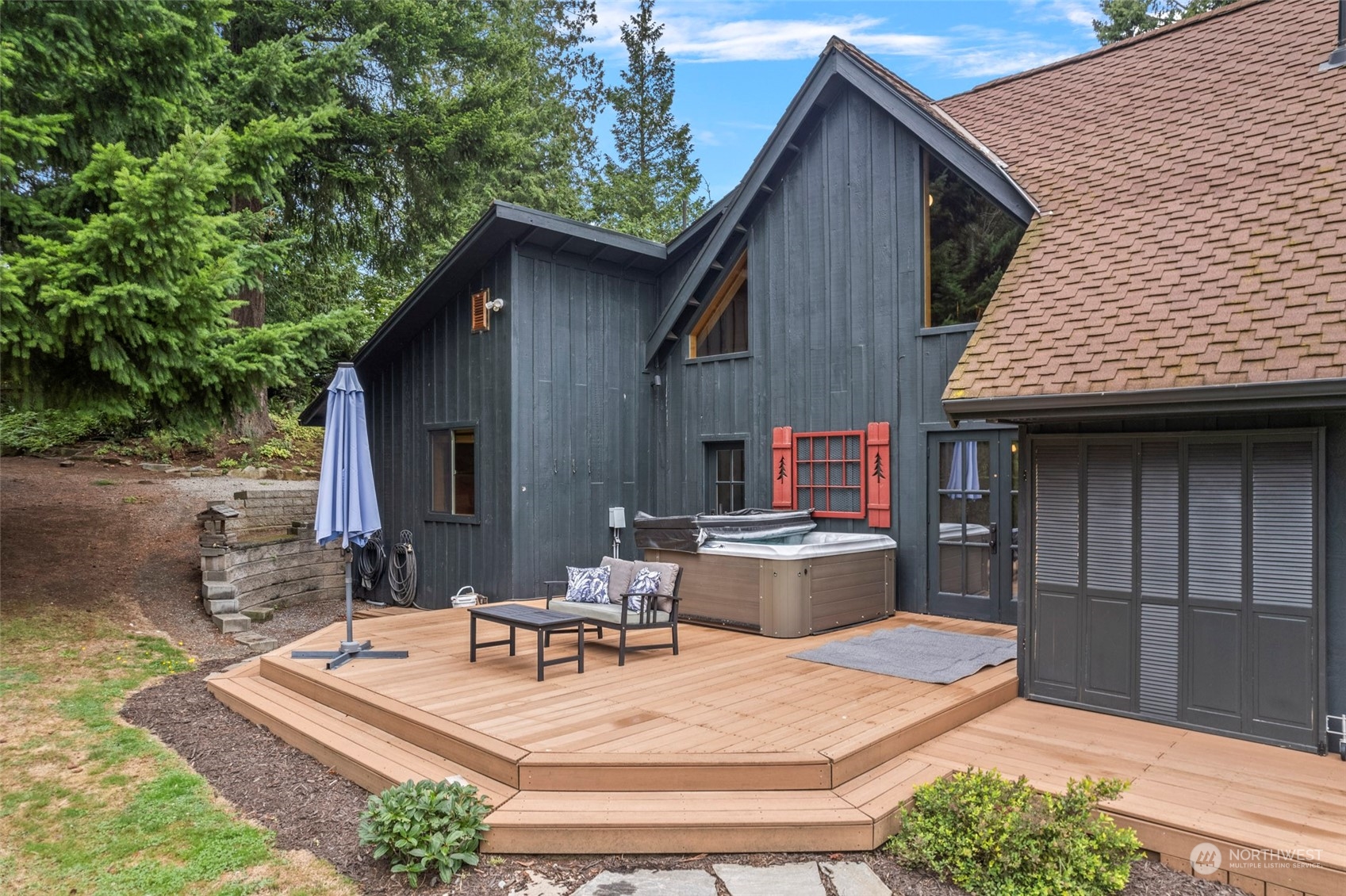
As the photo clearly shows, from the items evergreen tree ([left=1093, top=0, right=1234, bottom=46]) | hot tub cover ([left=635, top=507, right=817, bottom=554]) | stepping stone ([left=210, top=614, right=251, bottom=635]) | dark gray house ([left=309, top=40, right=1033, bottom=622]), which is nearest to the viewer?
hot tub cover ([left=635, top=507, right=817, bottom=554])

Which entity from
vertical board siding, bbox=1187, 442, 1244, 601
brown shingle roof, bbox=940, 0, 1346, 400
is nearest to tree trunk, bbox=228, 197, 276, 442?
brown shingle roof, bbox=940, 0, 1346, 400

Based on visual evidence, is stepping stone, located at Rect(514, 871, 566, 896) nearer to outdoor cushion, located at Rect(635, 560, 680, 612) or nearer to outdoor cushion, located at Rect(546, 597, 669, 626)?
outdoor cushion, located at Rect(546, 597, 669, 626)

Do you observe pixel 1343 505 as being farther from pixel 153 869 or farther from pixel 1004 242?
pixel 153 869

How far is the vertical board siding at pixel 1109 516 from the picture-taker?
4684mm

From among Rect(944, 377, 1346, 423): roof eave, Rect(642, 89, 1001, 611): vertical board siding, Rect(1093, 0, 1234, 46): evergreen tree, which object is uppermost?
Rect(1093, 0, 1234, 46): evergreen tree

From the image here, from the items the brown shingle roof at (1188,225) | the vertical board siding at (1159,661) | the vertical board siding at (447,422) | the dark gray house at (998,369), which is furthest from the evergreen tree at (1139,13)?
the vertical board siding at (1159,661)

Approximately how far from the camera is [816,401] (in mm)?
7988

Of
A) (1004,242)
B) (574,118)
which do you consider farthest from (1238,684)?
(574,118)

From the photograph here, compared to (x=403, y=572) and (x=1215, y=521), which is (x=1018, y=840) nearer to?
(x=1215, y=521)

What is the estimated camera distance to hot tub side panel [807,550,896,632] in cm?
654

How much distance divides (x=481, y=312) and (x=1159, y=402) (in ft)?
22.0

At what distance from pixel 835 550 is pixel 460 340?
5062 millimetres

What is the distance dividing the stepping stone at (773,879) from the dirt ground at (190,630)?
2.4 inches

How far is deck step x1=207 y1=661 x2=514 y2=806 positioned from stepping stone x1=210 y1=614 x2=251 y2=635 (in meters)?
2.10
